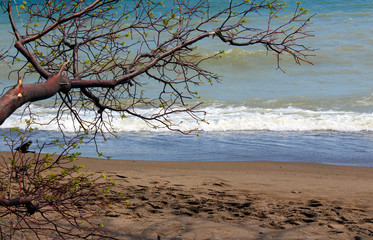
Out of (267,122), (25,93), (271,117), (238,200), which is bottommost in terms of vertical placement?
(238,200)

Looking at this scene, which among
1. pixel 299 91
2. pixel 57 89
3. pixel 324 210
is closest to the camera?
pixel 57 89

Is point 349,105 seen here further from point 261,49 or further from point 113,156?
point 261,49

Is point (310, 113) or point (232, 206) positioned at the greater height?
point (310, 113)

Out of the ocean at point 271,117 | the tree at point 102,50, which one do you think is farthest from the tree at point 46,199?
the ocean at point 271,117

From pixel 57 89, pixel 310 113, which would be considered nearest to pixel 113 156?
pixel 57 89

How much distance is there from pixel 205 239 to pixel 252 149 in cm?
462

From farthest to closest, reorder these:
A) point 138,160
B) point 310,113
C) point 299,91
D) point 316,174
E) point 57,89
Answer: point 299,91 < point 310,113 < point 138,160 < point 316,174 < point 57,89

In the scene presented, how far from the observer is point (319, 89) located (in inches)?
601

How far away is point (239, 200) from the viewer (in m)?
5.65

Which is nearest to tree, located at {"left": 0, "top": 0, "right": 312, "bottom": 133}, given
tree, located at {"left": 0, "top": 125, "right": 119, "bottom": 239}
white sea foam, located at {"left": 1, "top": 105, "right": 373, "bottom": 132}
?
tree, located at {"left": 0, "top": 125, "right": 119, "bottom": 239}

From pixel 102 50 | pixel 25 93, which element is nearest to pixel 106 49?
pixel 102 50

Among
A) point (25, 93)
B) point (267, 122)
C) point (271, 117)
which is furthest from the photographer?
point (271, 117)

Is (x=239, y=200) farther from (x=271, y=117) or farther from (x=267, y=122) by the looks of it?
(x=271, y=117)

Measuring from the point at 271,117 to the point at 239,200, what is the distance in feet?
20.9
